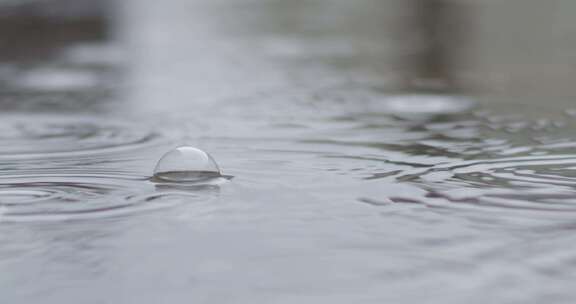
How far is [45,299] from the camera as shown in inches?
52.2

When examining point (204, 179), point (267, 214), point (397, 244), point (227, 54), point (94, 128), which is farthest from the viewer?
point (227, 54)

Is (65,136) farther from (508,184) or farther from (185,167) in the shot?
(508,184)

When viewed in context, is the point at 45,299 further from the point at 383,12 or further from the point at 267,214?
the point at 383,12

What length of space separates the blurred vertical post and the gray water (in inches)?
8.5

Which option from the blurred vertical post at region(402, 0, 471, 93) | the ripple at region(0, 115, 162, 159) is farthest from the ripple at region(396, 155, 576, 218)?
the blurred vertical post at region(402, 0, 471, 93)

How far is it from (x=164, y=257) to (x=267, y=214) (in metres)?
0.36

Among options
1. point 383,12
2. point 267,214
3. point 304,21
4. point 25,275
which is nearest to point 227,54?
point 304,21

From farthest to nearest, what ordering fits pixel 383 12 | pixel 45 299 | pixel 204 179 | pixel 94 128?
pixel 383 12 → pixel 94 128 → pixel 204 179 → pixel 45 299

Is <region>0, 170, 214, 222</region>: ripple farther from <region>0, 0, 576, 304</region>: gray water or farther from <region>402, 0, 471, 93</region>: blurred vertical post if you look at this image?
<region>402, 0, 471, 93</region>: blurred vertical post

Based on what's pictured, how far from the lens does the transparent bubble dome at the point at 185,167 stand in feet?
7.17

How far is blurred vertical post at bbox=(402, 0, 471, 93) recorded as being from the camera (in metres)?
4.43

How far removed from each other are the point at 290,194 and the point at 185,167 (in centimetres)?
29

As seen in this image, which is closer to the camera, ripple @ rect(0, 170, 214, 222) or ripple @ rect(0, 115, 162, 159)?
ripple @ rect(0, 170, 214, 222)

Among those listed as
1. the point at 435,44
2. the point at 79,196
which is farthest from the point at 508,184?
the point at 435,44
